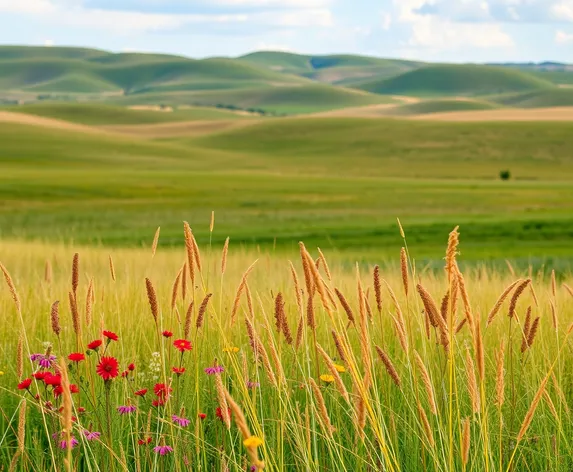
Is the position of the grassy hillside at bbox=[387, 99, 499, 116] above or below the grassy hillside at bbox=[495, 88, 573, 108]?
below

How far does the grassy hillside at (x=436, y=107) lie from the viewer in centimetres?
15900

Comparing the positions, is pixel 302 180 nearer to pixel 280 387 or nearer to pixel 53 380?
pixel 280 387

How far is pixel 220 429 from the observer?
4.09 meters

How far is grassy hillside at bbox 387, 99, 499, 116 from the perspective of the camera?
159000 millimetres

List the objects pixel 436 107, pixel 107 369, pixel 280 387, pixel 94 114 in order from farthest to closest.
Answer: pixel 436 107, pixel 94 114, pixel 280 387, pixel 107 369

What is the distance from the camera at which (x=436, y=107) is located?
16025 centimetres

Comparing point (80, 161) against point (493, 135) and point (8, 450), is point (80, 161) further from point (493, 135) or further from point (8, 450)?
point (8, 450)

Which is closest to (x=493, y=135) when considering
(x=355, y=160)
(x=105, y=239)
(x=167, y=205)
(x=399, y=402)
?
(x=355, y=160)

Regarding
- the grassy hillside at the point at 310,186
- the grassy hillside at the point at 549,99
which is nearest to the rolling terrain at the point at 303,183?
the grassy hillside at the point at 310,186

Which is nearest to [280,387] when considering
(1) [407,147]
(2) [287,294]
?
(2) [287,294]

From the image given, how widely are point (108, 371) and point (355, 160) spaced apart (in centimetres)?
8127

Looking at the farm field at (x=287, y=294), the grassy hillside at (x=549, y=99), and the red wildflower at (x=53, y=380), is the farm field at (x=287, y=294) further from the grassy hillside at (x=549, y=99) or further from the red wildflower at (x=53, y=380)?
the grassy hillside at (x=549, y=99)

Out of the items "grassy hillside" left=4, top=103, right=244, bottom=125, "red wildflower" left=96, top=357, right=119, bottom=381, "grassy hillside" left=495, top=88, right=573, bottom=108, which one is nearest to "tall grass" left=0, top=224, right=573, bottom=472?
"red wildflower" left=96, top=357, right=119, bottom=381

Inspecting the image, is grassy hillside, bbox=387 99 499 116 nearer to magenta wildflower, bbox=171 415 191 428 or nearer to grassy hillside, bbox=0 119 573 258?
grassy hillside, bbox=0 119 573 258
